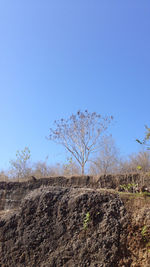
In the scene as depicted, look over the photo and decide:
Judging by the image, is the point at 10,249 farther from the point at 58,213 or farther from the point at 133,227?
the point at 133,227

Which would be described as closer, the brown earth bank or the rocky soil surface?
the brown earth bank

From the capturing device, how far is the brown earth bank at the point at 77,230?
3.52m

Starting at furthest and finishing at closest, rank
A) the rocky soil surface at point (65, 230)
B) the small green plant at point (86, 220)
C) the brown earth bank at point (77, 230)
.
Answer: the small green plant at point (86, 220), the rocky soil surface at point (65, 230), the brown earth bank at point (77, 230)

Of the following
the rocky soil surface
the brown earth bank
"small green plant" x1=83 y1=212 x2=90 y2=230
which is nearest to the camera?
the brown earth bank

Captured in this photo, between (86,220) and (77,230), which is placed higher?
(86,220)

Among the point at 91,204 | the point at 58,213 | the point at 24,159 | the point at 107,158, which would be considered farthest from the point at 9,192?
the point at 107,158

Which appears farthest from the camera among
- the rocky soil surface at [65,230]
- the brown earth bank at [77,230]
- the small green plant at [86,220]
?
the small green plant at [86,220]

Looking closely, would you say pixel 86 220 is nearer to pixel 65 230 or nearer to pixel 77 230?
pixel 77 230

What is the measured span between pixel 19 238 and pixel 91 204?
5.28ft

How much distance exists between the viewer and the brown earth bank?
3520 mm

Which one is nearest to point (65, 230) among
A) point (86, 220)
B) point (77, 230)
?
point (77, 230)

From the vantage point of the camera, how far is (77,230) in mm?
3906

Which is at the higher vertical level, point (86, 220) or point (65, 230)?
point (86, 220)

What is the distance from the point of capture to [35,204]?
4.66 metres
